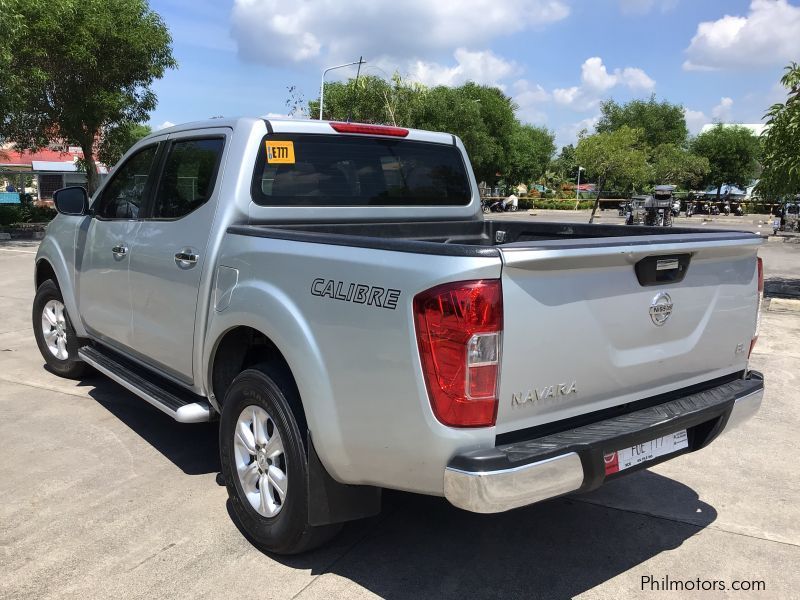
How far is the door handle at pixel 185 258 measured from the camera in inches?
144

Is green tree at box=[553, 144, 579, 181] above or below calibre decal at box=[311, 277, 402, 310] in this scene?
above

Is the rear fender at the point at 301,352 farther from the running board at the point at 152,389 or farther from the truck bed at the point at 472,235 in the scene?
the running board at the point at 152,389

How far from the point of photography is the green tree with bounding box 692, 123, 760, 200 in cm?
6388

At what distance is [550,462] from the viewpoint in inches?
95.7

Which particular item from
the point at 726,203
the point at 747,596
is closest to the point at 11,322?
the point at 747,596

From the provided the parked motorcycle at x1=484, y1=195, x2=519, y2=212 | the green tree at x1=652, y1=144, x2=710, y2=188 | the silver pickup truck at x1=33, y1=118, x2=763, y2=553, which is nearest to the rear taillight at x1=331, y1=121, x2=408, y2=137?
the silver pickup truck at x1=33, y1=118, x2=763, y2=553

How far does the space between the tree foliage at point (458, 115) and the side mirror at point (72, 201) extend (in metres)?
21.2

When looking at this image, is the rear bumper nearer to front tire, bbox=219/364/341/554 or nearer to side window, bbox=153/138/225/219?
front tire, bbox=219/364/341/554

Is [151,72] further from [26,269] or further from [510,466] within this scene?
[510,466]

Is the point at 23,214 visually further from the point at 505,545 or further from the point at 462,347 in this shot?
the point at 462,347

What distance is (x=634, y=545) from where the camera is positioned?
11.1ft

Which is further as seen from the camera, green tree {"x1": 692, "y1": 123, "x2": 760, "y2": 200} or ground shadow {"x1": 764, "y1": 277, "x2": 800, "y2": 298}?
green tree {"x1": 692, "y1": 123, "x2": 760, "y2": 200}

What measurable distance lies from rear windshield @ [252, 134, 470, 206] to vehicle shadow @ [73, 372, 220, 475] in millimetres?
1722

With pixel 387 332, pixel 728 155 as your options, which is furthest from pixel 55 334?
pixel 728 155
